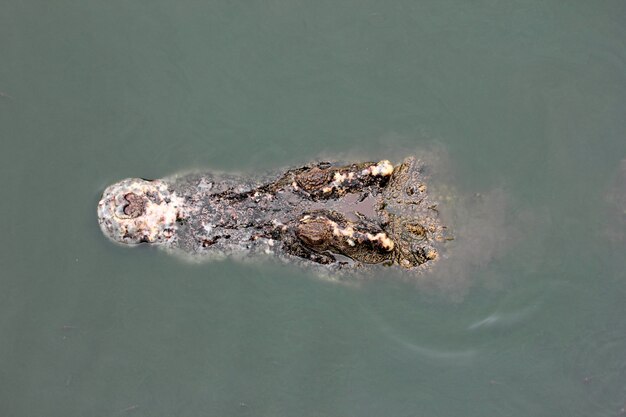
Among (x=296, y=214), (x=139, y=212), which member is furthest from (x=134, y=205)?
(x=296, y=214)

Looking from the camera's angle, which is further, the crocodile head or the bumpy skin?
the crocodile head

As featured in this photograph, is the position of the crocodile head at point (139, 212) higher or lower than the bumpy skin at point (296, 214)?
lower

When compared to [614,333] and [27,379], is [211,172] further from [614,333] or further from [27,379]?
[614,333]

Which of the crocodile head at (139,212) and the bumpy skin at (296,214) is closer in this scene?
the bumpy skin at (296,214)

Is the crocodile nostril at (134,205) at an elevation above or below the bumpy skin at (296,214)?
below

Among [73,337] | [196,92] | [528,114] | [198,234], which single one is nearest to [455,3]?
[528,114]

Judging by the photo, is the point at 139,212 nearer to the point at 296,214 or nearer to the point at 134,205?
the point at 134,205
